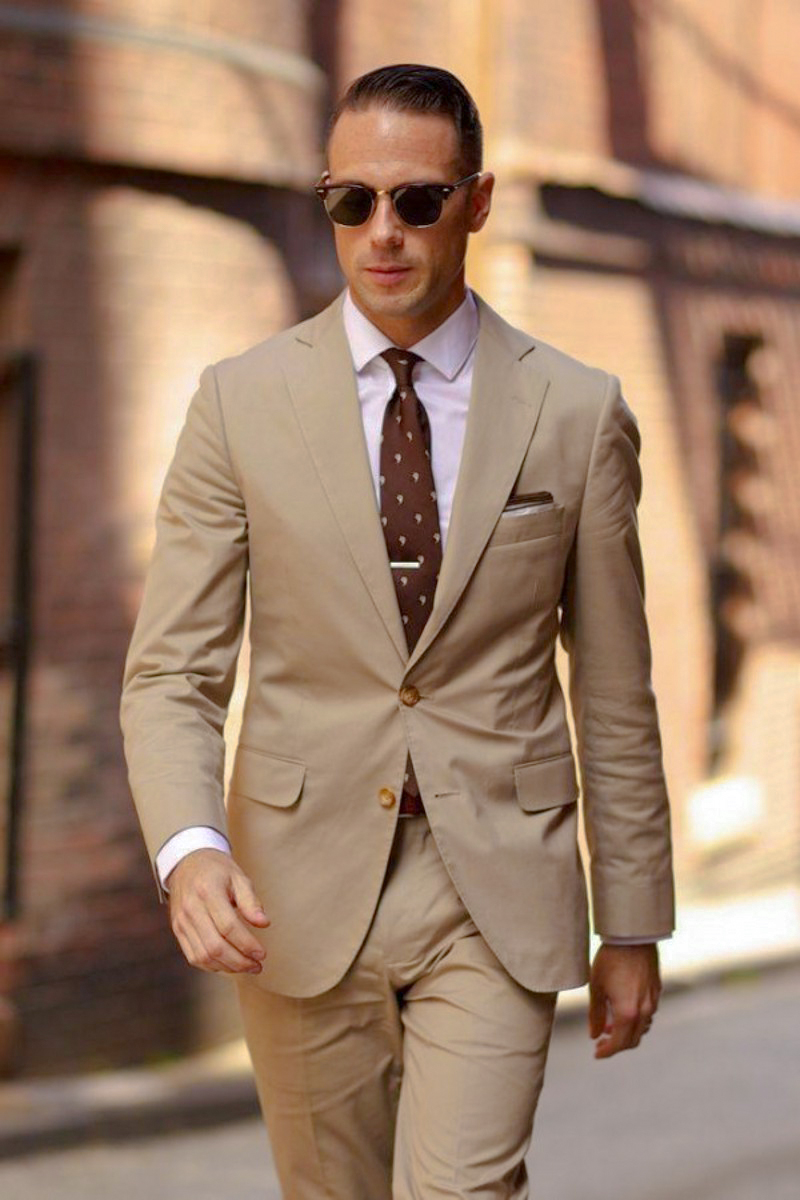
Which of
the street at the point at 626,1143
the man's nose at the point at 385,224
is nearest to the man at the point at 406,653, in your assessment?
the man's nose at the point at 385,224

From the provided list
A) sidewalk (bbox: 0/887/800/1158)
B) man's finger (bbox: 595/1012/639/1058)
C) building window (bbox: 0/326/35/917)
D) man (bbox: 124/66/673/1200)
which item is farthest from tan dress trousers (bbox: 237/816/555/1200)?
building window (bbox: 0/326/35/917)

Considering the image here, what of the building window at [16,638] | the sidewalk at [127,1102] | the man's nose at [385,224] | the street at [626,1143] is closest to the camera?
the man's nose at [385,224]

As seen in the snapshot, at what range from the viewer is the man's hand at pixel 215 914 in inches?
126

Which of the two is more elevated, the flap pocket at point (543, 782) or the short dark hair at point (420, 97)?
the short dark hair at point (420, 97)

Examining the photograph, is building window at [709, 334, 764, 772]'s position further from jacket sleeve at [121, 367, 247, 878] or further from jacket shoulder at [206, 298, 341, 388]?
jacket sleeve at [121, 367, 247, 878]

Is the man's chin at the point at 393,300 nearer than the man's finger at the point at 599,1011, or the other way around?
the man's chin at the point at 393,300

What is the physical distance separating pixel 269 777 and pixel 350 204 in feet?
2.86

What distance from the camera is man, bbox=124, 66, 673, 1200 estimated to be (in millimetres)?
3582

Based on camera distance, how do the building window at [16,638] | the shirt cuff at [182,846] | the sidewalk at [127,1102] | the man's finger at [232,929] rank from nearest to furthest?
the man's finger at [232,929], the shirt cuff at [182,846], the sidewalk at [127,1102], the building window at [16,638]

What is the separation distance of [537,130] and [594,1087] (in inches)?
171

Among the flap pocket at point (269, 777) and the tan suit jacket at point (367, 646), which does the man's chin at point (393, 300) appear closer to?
the tan suit jacket at point (367, 646)

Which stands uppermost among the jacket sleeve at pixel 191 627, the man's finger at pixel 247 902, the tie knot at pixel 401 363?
the tie knot at pixel 401 363

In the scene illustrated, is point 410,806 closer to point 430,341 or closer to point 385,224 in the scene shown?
point 430,341

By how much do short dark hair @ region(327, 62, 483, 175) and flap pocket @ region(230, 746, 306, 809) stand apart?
3.06 feet
